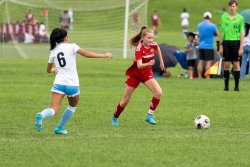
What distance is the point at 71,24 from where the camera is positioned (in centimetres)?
3966

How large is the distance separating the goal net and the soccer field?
14.0 m

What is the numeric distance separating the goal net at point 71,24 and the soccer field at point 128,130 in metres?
14.0

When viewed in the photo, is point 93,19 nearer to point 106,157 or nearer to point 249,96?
point 249,96

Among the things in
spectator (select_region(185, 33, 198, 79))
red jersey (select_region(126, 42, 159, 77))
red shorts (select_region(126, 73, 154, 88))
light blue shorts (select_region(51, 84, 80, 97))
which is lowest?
spectator (select_region(185, 33, 198, 79))

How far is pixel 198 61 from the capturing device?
26406 mm

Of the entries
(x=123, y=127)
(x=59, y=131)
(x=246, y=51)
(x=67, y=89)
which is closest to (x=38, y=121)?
(x=59, y=131)

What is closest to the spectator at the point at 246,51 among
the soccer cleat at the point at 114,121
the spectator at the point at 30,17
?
the soccer cleat at the point at 114,121

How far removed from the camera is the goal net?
36781 millimetres

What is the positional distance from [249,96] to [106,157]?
9712 millimetres

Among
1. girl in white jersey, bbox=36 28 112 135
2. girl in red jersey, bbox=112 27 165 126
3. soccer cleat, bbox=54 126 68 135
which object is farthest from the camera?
girl in red jersey, bbox=112 27 165 126

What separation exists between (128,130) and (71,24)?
2695 centimetres

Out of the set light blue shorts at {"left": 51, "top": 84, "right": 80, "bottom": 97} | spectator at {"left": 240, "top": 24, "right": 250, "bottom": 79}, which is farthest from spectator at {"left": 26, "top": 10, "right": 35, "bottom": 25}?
light blue shorts at {"left": 51, "top": 84, "right": 80, "bottom": 97}

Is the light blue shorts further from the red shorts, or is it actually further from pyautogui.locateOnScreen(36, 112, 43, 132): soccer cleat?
the red shorts

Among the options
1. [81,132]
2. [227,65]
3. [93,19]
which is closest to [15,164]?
[81,132]
